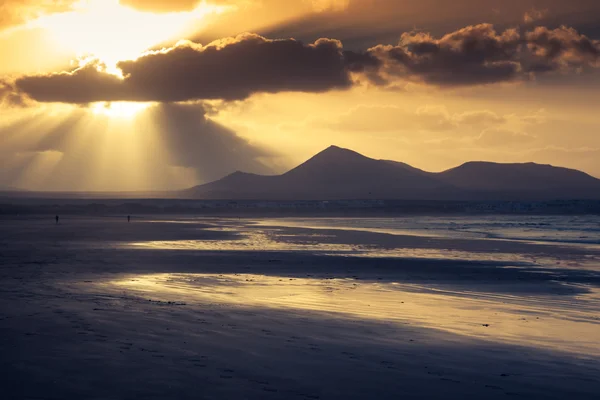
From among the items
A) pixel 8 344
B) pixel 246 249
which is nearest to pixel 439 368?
pixel 8 344

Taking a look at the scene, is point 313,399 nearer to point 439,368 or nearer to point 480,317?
point 439,368

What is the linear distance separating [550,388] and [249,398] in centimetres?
517

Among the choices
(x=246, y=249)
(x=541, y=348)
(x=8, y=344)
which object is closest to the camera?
(x=8, y=344)

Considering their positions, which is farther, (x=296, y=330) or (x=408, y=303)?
(x=408, y=303)

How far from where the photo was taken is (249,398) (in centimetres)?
1065

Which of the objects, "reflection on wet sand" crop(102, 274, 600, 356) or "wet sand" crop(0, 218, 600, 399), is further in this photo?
"reflection on wet sand" crop(102, 274, 600, 356)

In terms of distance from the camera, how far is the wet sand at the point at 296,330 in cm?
1149

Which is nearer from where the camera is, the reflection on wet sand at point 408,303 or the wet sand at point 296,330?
the wet sand at point 296,330

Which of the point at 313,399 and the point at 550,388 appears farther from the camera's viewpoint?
the point at 550,388

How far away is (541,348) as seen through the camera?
1470 cm

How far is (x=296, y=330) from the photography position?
16.3 m

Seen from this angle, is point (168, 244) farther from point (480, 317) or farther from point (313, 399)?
point (313, 399)

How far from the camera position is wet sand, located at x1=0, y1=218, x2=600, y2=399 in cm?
1149

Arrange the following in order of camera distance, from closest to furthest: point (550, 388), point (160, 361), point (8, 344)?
point (550, 388) < point (160, 361) < point (8, 344)
